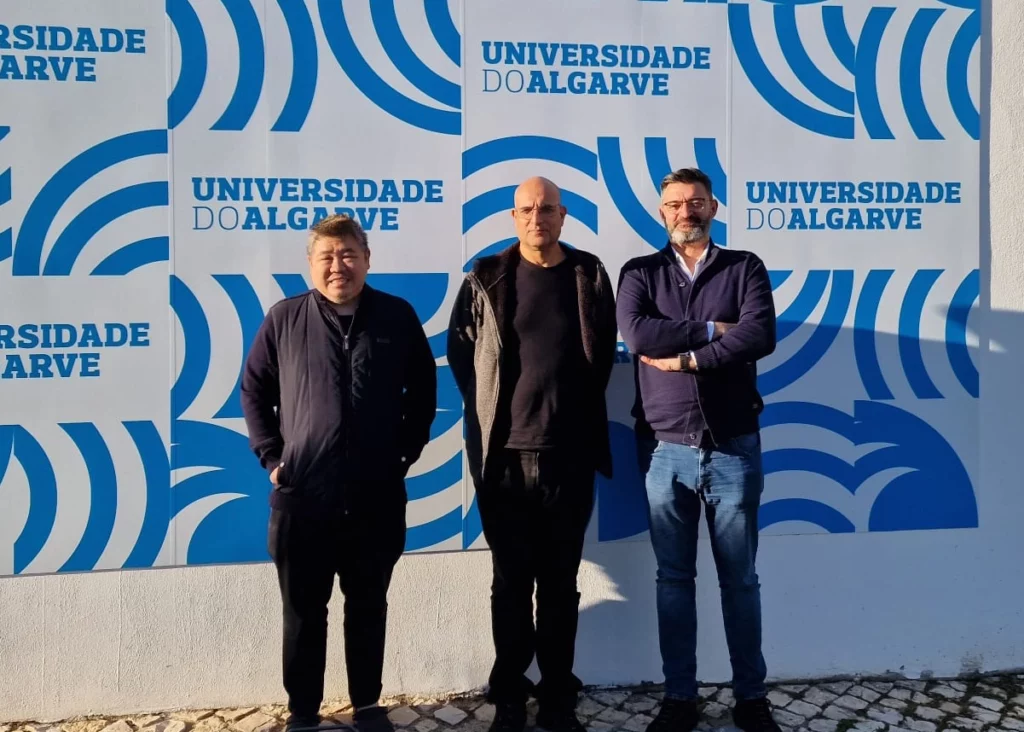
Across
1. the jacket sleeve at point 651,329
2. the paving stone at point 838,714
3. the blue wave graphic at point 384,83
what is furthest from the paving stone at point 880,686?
the blue wave graphic at point 384,83

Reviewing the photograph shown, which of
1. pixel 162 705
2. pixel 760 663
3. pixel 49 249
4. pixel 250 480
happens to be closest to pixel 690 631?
pixel 760 663

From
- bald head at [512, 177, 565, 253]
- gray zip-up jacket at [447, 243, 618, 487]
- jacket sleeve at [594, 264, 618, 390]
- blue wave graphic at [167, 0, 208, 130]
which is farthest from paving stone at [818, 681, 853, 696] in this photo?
blue wave graphic at [167, 0, 208, 130]

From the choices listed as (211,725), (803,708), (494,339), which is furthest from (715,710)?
(211,725)

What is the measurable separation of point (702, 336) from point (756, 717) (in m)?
1.52

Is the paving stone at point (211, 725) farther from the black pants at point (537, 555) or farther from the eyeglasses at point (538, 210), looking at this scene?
the eyeglasses at point (538, 210)

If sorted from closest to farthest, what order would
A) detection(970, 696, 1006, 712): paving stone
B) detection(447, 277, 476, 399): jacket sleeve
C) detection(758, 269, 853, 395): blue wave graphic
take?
detection(447, 277, 476, 399): jacket sleeve
detection(970, 696, 1006, 712): paving stone
detection(758, 269, 853, 395): blue wave graphic

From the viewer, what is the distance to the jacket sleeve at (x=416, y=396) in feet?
10.2

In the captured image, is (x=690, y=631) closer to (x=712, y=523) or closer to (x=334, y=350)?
(x=712, y=523)

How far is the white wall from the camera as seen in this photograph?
3.54 metres

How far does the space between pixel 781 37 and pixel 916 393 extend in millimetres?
1777

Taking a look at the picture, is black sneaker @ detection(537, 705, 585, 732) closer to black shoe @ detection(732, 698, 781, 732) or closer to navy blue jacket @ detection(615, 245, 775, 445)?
black shoe @ detection(732, 698, 781, 732)

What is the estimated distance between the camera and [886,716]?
3.55 meters

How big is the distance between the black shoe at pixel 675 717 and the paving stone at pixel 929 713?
1049 millimetres

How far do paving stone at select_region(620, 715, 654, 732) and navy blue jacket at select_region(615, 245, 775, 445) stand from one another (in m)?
1.22
